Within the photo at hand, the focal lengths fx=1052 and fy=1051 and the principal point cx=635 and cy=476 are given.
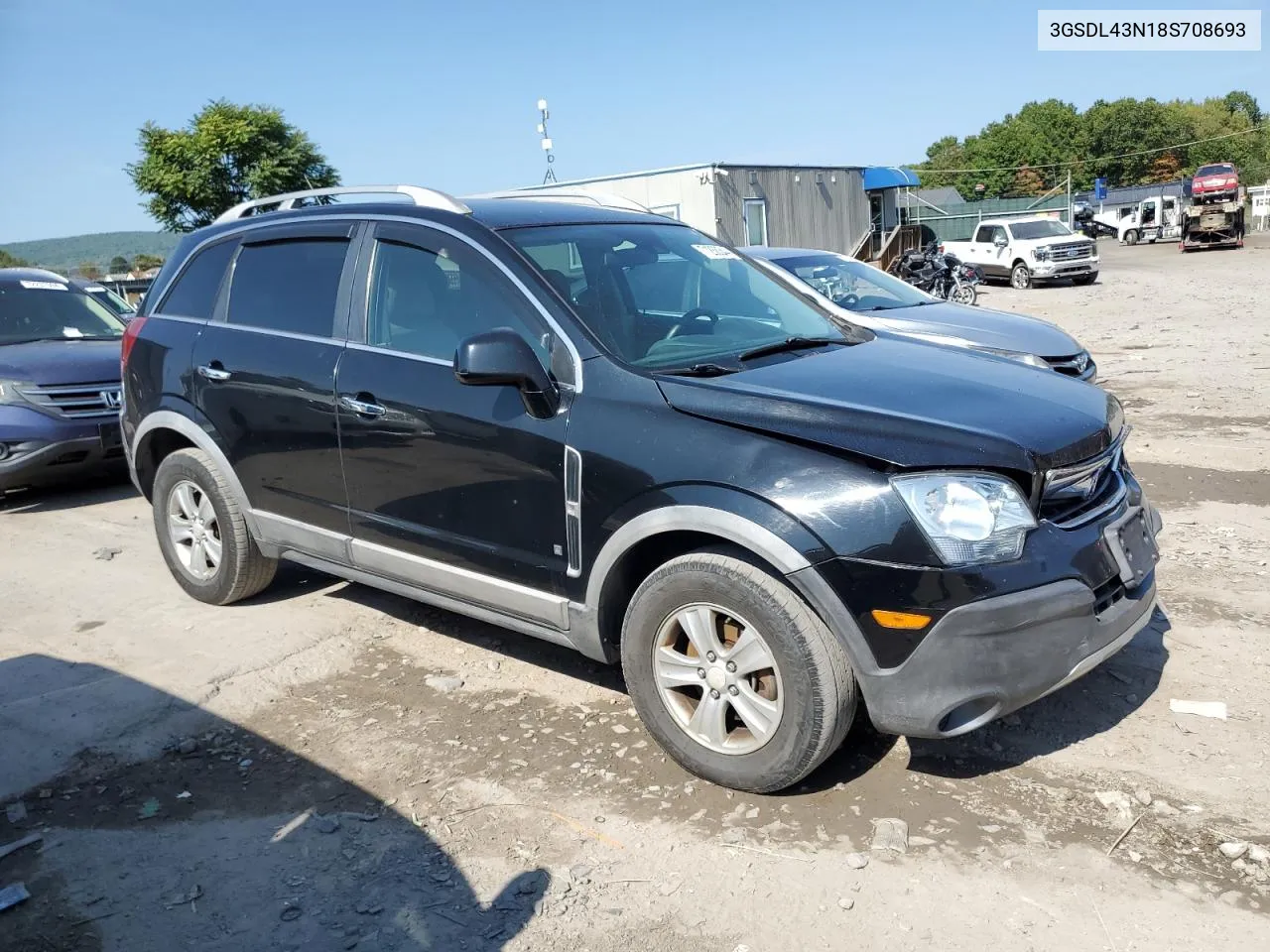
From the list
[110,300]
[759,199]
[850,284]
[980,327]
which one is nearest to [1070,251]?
[759,199]

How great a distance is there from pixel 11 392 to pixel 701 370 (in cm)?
653

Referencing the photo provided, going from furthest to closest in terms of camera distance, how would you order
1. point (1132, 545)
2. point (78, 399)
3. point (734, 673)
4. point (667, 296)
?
point (78, 399) < point (667, 296) < point (1132, 545) < point (734, 673)

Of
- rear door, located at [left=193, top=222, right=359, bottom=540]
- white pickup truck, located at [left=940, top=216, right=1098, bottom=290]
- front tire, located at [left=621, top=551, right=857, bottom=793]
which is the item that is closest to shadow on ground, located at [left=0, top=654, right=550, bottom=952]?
front tire, located at [left=621, top=551, right=857, bottom=793]

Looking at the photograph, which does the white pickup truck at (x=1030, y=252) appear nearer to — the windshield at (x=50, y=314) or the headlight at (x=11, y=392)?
the windshield at (x=50, y=314)

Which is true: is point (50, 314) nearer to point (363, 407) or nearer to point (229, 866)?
point (363, 407)

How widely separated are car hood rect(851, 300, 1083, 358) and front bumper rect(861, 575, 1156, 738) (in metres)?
5.34

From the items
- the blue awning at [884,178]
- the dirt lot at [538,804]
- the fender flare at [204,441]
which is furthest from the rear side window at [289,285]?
the blue awning at [884,178]

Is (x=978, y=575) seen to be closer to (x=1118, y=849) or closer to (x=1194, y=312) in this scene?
(x=1118, y=849)

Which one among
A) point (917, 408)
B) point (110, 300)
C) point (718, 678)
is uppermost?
point (110, 300)

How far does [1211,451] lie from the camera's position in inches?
311

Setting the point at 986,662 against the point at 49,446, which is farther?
the point at 49,446

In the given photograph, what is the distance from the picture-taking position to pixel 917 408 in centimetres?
336

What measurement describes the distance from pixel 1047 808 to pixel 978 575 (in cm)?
90

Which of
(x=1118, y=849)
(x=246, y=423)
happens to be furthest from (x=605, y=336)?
(x=1118, y=849)
